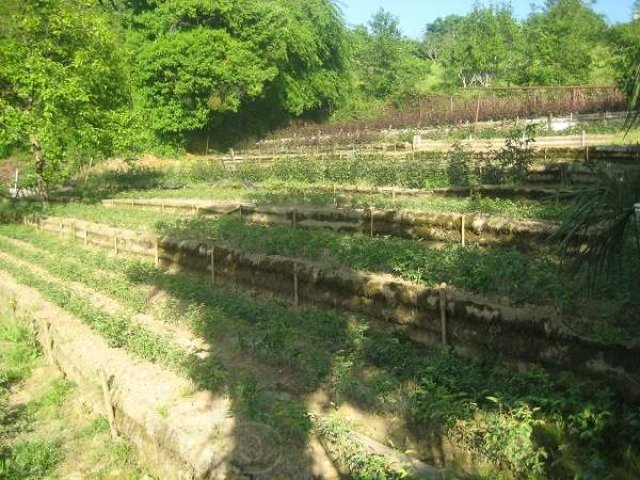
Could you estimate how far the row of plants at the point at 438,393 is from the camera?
172 inches

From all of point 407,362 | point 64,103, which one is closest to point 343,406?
point 407,362

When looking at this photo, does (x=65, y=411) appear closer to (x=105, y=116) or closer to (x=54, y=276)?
(x=54, y=276)

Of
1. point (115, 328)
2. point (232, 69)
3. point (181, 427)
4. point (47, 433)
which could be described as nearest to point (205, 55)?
point (232, 69)

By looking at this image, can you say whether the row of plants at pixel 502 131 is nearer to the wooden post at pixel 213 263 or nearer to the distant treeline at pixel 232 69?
the distant treeline at pixel 232 69

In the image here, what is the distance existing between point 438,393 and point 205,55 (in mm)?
35758

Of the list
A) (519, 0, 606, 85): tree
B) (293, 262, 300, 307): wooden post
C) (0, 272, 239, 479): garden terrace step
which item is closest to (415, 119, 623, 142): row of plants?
(519, 0, 606, 85): tree

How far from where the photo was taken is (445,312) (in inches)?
252

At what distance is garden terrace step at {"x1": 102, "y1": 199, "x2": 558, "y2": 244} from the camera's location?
9.00m

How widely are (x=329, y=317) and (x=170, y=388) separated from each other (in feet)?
7.31

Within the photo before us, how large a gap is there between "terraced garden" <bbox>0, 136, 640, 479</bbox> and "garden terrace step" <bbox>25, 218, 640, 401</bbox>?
0.07 feet

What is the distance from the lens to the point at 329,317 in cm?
759

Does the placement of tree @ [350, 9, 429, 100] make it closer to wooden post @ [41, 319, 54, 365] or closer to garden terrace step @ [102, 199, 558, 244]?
garden terrace step @ [102, 199, 558, 244]

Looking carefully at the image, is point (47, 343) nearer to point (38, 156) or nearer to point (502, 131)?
point (38, 156)

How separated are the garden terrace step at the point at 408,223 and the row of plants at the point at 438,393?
2.12 metres
